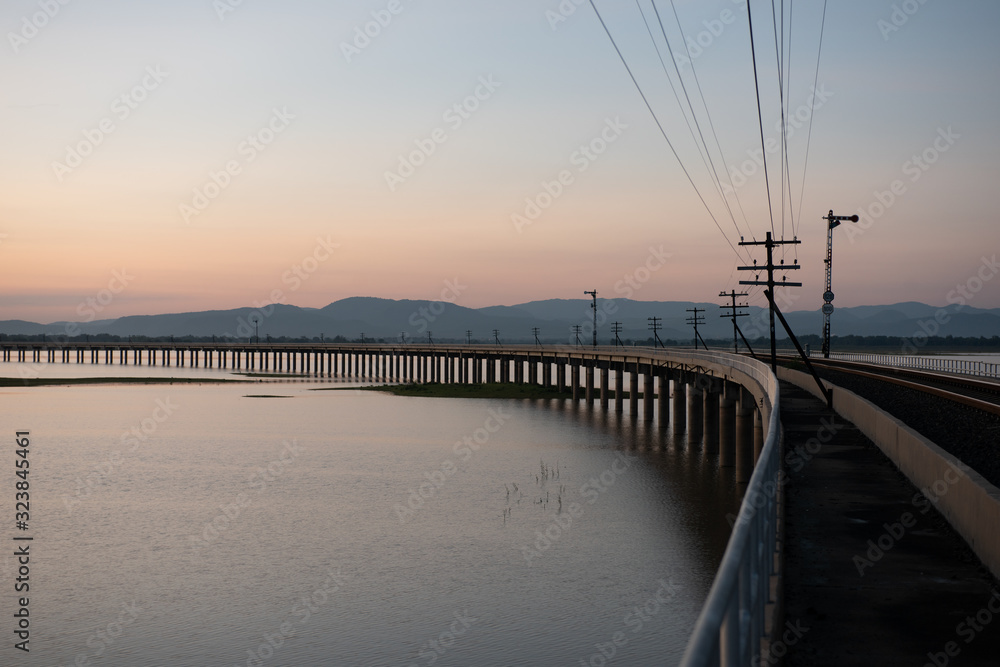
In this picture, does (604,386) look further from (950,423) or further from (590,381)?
(950,423)

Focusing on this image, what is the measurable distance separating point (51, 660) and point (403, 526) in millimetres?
10999

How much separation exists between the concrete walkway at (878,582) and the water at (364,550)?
4639 mm

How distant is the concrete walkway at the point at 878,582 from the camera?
282 inches

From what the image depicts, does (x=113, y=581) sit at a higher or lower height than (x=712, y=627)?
lower

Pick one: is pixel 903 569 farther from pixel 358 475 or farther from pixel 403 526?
pixel 358 475

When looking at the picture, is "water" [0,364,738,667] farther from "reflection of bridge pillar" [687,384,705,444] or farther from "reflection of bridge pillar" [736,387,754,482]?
"reflection of bridge pillar" [687,384,705,444]

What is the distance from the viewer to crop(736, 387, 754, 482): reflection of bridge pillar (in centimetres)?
3478

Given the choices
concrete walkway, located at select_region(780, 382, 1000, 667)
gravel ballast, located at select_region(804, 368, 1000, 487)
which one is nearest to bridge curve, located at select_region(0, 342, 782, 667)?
concrete walkway, located at select_region(780, 382, 1000, 667)

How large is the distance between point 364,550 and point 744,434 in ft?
64.1

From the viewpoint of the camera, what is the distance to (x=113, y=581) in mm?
19094

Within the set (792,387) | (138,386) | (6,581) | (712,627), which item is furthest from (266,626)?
(138,386)

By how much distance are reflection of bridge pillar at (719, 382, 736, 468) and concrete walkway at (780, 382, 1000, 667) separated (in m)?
24.4

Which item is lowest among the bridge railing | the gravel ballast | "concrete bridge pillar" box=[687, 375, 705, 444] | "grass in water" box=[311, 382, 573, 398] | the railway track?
"grass in water" box=[311, 382, 573, 398]

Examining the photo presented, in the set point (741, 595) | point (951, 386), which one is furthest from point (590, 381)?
point (741, 595)
